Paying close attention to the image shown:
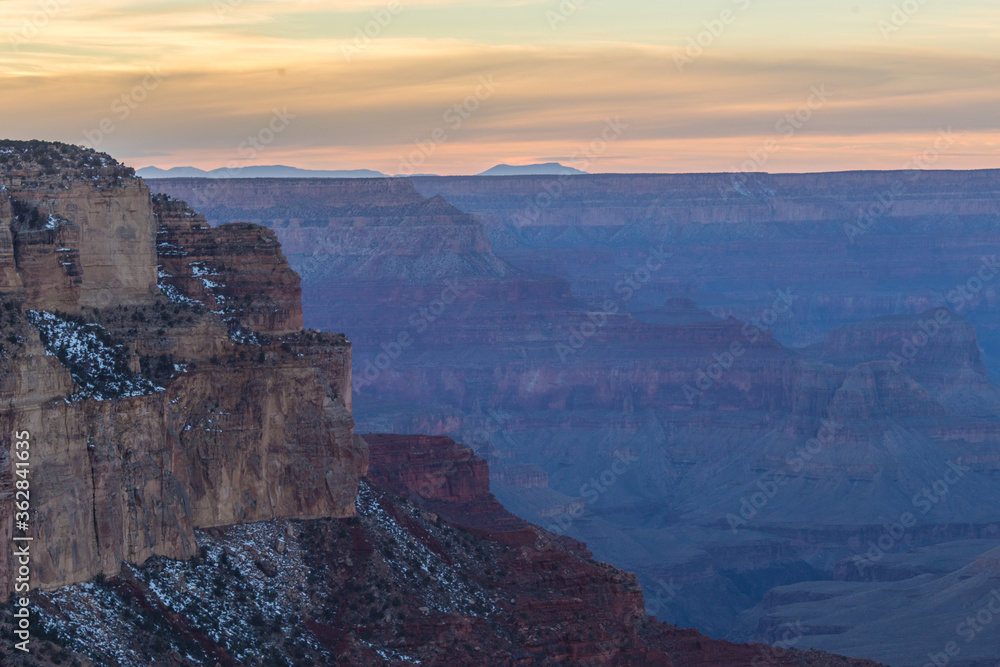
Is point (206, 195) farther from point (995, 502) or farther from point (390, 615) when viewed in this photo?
point (390, 615)

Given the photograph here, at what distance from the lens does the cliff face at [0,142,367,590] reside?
49562 mm

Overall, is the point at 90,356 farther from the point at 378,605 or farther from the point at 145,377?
the point at 378,605

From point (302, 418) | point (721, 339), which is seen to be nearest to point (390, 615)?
point (302, 418)

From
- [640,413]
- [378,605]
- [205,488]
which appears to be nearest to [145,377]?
[205,488]

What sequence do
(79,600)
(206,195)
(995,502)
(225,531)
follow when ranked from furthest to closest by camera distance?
(206,195), (995,502), (225,531), (79,600)

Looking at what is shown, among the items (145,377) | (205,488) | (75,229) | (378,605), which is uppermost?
(75,229)

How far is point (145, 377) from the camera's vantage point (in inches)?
2144

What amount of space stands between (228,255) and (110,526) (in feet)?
44.2

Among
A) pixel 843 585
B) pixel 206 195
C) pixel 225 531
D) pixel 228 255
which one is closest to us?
pixel 225 531

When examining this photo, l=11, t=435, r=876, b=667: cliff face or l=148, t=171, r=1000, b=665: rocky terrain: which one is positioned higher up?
l=148, t=171, r=1000, b=665: rocky terrain

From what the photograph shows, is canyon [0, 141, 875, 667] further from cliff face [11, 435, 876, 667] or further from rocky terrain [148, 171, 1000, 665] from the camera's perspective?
rocky terrain [148, 171, 1000, 665]

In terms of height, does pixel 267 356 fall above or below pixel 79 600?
above

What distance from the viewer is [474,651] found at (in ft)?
195

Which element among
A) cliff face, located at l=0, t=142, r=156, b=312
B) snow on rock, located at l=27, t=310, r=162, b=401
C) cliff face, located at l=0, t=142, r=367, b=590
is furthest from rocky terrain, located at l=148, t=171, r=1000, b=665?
snow on rock, located at l=27, t=310, r=162, b=401
